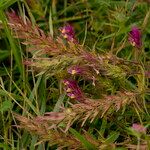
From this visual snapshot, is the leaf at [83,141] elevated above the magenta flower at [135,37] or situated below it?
below

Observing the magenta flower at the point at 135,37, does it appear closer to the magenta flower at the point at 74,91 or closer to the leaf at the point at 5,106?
the magenta flower at the point at 74,91

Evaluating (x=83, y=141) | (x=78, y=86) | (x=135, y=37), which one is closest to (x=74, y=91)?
(x=78, y=86)

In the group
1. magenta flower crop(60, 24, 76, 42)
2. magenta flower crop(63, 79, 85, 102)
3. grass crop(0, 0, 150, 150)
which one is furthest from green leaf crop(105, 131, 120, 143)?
magenta flower crop(60, 24, 76, 42)

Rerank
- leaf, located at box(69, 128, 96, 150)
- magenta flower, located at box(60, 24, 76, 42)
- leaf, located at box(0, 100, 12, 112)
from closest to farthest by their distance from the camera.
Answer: leaf, located at box(69, 128, 96, 150), magenta flower, located at box(60, 24, 76, 42), leaf, located at box(0, 100, 12, 112)

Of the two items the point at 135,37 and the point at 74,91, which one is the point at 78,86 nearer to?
the point at 74,91

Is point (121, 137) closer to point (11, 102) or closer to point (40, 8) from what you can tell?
point (11, 102)

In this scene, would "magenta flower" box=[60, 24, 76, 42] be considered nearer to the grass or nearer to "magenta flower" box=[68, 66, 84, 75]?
the grass

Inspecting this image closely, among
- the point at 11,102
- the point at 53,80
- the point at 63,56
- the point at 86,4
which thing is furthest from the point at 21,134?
the point at 86,4

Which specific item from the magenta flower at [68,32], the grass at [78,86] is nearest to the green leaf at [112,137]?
the grass at [78,86]

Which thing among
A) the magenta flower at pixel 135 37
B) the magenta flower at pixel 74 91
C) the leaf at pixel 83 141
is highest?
the magenta flower at pixel 135 37
